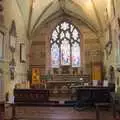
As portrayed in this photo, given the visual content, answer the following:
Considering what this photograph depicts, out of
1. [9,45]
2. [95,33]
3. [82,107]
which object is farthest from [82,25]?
[82,107]

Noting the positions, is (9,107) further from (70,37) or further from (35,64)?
(70,37)

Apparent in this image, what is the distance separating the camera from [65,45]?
69.7 feet

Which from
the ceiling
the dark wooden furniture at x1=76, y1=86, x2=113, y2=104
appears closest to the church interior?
the ceiling

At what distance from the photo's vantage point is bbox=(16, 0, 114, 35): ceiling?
17.7m

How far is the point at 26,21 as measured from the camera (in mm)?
19062

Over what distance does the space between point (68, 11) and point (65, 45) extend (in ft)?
8.19

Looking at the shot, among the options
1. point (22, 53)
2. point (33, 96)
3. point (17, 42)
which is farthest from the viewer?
point (22, 53)

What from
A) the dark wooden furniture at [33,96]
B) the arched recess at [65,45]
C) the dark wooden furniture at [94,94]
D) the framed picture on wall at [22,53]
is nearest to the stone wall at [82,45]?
the arched recess at [65,45]

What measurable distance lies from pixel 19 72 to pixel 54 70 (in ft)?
12.2

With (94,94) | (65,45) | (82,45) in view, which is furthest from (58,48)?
(94,94)

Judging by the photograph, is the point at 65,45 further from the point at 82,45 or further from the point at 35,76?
the point at 35,76

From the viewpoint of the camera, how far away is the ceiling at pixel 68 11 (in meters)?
17.7

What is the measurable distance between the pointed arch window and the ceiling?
1.09 m

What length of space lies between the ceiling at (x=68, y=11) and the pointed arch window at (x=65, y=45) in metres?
1.09
